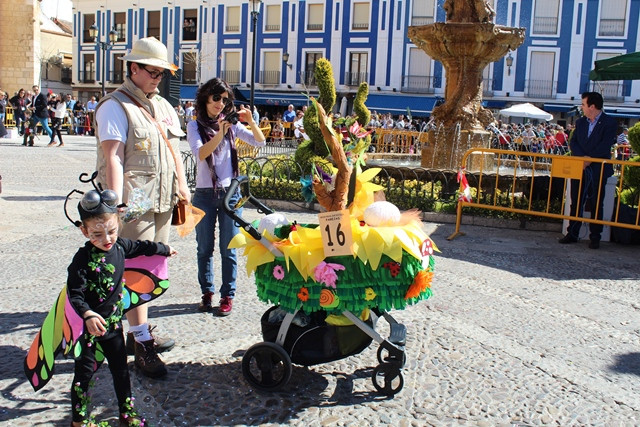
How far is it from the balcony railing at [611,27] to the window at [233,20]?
21.7 meters

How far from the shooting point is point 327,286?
3.17 meters

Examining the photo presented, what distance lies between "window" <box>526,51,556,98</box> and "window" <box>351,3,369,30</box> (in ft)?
32.2

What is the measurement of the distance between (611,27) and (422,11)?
407 inches

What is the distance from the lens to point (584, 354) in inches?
160

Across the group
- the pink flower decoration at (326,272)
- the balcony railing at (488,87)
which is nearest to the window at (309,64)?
the balcony railing at (488,87)

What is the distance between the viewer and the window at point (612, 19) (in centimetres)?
3469

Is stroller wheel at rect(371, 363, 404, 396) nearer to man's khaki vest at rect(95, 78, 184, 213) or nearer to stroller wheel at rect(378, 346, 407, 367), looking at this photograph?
stroller wheel at rect(378, 346, 407, 367)

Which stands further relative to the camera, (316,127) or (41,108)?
(41,108)

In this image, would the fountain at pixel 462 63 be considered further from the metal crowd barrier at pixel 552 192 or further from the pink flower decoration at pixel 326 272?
the pink flower decoration at pixel 326 272

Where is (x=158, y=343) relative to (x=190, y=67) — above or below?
below

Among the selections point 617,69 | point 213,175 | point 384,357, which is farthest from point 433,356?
point 617,69

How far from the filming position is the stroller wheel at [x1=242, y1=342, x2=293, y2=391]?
10.8ft

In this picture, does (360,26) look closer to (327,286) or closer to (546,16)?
(546,16)

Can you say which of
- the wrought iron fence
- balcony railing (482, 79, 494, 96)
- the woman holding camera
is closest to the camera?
the woman holding camera
